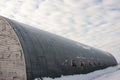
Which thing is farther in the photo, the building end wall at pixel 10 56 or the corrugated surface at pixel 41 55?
the corrugated surface at pixel 41 55

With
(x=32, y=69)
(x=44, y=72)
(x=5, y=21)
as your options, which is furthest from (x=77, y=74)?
(x=5, y=21)

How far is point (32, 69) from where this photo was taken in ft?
38.9

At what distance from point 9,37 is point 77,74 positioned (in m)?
8.56

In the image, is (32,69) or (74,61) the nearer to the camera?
(32,69)

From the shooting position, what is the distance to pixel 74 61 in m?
18.3

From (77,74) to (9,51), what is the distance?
27.0 feet

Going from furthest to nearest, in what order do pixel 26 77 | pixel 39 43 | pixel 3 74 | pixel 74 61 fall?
pixel 74 61 < pixel 39 43 < pixel 3 74 < pixel 26 77

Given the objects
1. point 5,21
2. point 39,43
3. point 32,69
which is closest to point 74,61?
point 39,43

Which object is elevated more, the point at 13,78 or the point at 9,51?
the point at 9,51

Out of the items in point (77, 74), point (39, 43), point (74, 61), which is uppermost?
point (39, 43)

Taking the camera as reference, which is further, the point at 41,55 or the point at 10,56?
the point at 41,55

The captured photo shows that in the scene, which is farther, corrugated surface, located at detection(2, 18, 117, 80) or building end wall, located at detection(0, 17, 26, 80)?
corrugated surface, located at detection(2, 18, 117, 80)

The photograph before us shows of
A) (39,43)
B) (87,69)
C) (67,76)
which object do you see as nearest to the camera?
(39,43)

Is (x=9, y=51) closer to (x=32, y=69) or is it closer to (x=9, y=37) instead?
(x=9, y=37)
